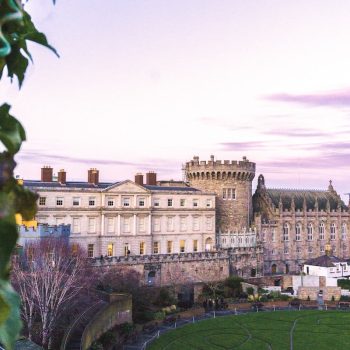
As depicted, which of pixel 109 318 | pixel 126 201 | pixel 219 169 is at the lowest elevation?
pixel 109 318

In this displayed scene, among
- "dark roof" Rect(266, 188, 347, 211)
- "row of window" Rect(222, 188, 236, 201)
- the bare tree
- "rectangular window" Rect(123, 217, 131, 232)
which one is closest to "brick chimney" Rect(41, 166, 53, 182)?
"rectangular window" Rect(123, 217, 131, 232)

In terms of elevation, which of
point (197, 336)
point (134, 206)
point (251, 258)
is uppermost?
point (134, 206)

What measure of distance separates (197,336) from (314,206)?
4169 cm

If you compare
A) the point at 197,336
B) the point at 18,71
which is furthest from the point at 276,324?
the point at 18,71

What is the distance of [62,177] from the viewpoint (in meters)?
55.4


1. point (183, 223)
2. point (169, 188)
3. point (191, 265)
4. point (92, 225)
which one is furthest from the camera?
point (169, 188)

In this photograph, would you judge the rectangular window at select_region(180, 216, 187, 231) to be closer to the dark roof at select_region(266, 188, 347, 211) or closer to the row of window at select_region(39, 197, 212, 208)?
the row of window at select_region(39, 197, 212, 208)

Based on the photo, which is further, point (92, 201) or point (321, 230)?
point (321, 230)

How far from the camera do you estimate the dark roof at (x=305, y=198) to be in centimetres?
7381

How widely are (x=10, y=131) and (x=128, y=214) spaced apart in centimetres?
5595

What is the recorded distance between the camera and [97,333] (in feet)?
104

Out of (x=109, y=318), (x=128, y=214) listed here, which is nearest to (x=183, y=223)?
(x=128, y=214)

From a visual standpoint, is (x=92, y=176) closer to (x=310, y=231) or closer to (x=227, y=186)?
(x=227, y=186)

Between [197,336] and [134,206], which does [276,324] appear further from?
[134,206]
